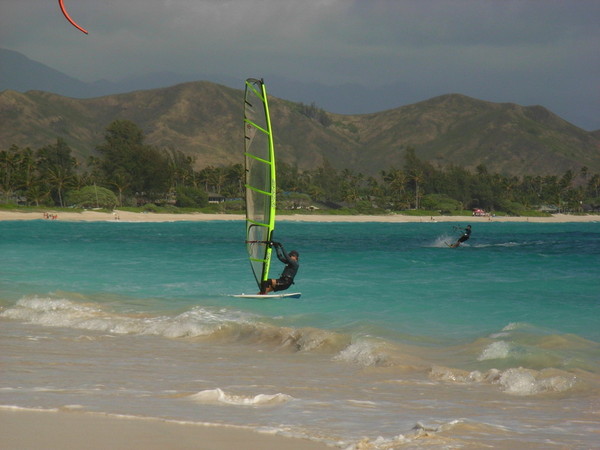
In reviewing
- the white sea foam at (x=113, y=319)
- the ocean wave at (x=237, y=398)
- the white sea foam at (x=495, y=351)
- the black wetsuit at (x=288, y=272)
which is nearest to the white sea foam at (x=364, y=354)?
the white sea foam at (x=495, y=351)

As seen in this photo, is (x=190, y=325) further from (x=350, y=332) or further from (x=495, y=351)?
(x=495, y=351)

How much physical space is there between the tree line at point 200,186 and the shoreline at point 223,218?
886 cm

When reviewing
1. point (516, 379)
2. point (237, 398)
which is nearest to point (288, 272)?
point (516, 379)

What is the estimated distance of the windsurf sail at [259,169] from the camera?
50.5 feet

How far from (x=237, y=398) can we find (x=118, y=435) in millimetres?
1882

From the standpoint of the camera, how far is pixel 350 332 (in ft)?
43.7

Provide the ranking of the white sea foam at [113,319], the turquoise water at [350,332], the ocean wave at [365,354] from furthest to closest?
the white sea foam at [113,319] → the ocean wave at [365,354] → the turquoise water at [350,332]

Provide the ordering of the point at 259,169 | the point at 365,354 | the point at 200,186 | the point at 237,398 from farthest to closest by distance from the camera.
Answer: the point at 200,186
the point at 259,169
the point at 365,354
the point at 237,398

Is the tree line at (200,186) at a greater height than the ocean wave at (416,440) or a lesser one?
greater

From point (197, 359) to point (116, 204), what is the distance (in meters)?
107

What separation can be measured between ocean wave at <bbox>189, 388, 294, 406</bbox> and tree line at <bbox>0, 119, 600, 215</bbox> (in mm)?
104687

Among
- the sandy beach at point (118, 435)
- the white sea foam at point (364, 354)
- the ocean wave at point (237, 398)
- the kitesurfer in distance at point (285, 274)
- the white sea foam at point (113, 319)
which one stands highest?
the kitesurfer in distance at point (285, 274)

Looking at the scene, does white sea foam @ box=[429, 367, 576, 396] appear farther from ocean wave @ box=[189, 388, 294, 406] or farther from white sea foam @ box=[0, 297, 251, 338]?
white sea foam @ box=[0, 297, 251, 338]

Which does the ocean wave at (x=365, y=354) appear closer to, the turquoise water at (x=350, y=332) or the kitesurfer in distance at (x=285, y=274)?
the turquoise water at (x=350, y=332)
